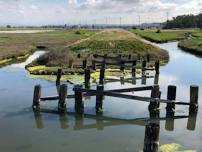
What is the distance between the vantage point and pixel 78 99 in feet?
83.1

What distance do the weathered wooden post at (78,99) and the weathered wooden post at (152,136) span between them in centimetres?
1048

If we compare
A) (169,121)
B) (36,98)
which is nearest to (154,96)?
(169,121)

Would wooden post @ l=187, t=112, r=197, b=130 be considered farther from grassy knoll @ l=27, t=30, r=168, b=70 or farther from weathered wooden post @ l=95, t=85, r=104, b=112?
grassy knoll @ l=27, t=30, r=168, b=70

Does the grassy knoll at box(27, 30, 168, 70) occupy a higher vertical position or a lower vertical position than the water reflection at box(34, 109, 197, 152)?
higher

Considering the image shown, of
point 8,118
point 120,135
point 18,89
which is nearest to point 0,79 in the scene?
point 18,89

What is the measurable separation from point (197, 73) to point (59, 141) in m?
28.0

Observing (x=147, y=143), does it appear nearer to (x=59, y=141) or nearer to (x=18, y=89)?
(x=59, y=141)

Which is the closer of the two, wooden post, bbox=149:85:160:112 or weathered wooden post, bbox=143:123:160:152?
weathered wooden post, bbox=143:123:160:152

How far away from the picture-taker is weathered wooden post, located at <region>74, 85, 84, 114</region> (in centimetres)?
2506

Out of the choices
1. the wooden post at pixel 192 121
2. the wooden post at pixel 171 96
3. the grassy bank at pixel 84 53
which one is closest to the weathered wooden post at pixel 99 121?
the wooden post at pixel 171 96

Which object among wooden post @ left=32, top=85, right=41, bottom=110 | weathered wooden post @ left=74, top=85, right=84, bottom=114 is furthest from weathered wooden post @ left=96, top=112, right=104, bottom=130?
wooden post @ left=32, top=85, right=41, bottom=110

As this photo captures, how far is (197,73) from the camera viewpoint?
148 feet

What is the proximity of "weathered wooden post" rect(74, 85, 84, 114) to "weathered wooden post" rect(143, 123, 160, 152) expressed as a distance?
10482mm

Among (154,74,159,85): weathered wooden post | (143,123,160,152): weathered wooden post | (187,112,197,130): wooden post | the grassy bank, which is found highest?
(143,123,160,152): weathered wooden post
